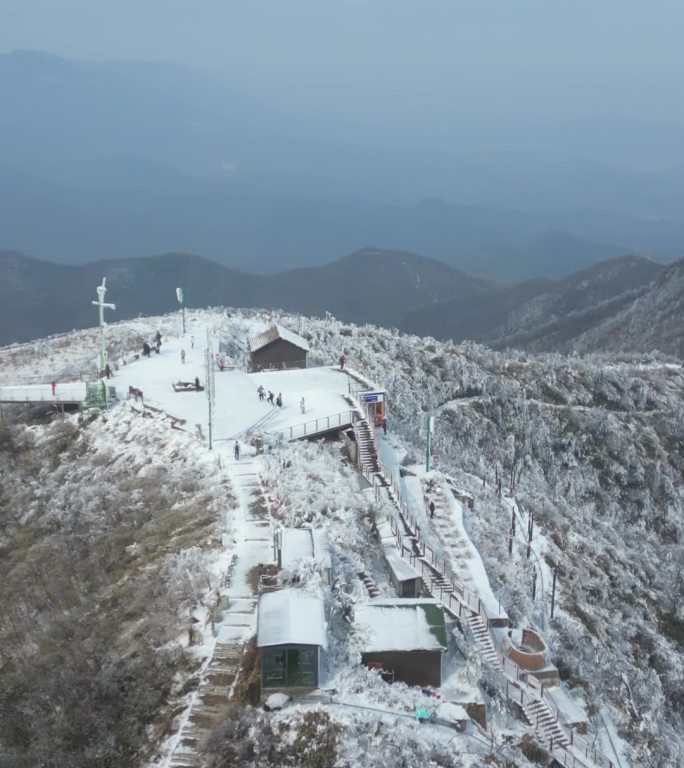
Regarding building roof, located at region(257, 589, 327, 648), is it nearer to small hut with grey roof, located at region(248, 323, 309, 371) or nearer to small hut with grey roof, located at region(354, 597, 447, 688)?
small hut with grey roof, located at region(354, 597, 447, 688)

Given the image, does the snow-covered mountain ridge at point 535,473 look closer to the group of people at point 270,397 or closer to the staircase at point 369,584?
the staircase at point 369,584

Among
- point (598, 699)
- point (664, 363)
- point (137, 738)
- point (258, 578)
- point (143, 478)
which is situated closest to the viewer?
point (137, 738)

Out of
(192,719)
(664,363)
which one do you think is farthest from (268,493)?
(664,363)

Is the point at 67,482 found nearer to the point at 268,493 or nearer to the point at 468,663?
the point at 268,493

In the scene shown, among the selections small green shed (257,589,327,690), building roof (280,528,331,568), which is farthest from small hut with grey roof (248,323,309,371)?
small green shed (257,589,327,690)

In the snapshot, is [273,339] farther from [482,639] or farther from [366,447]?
[482,639]

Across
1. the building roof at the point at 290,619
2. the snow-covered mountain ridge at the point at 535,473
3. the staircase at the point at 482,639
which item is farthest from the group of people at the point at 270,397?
the building roof at the point at 290,619
